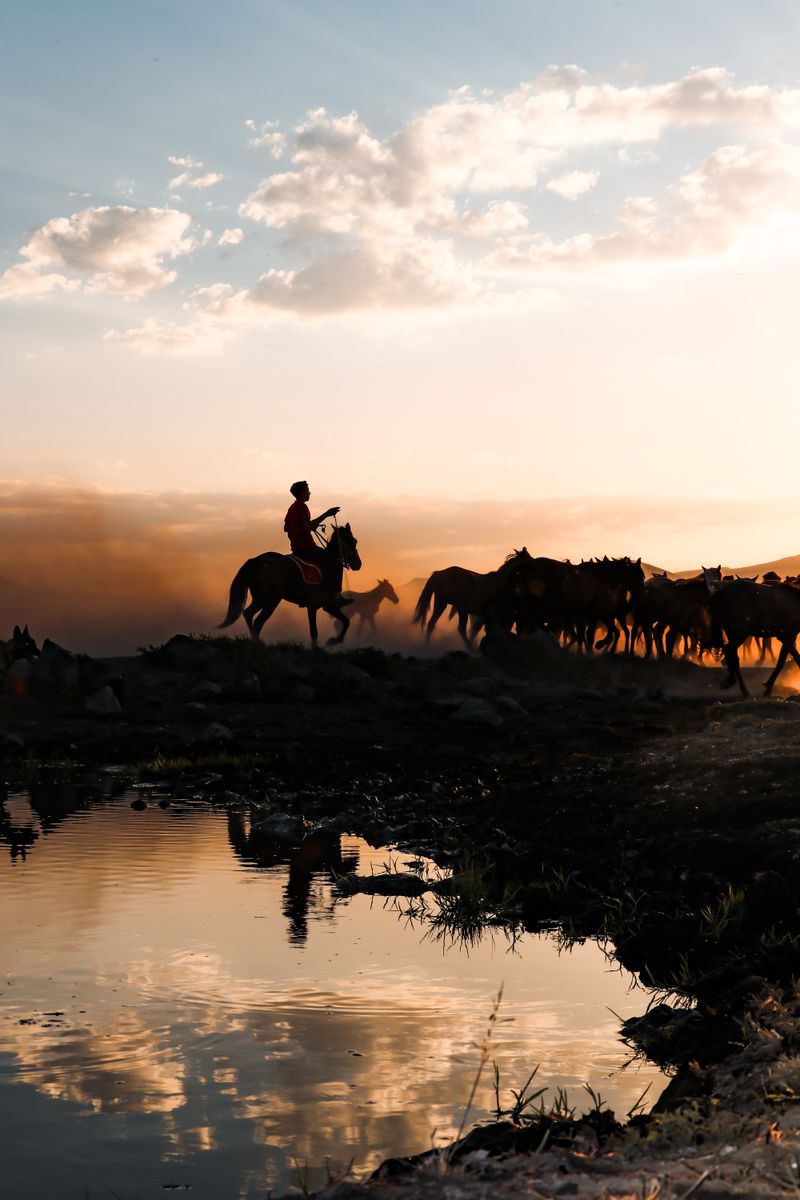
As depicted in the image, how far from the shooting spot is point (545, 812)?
11.5 metres

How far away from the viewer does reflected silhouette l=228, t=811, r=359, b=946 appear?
9266mm

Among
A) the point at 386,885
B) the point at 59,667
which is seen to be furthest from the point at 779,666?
the point at 386,885

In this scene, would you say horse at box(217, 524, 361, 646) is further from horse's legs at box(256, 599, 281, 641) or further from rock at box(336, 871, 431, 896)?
rock at box(336, 871, 431, 896)

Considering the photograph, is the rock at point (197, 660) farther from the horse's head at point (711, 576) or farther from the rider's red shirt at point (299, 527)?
the horse's head at point (711, 576)

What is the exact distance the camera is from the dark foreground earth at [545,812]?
445cm

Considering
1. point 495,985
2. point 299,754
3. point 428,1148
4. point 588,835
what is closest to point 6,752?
point 299,754

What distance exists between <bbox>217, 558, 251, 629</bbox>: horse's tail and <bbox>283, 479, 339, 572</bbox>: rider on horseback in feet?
3.83

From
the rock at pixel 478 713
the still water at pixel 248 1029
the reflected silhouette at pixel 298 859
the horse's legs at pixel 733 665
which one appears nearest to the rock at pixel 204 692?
the rock at pixel 478 713

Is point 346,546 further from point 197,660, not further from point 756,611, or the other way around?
point 756,611

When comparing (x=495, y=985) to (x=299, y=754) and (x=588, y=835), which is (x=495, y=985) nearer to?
(x=588, y=835)

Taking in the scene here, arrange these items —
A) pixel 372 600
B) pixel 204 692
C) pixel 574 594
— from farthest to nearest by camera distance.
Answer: pixel 372 600, pixel 574 594, pixel 204 692

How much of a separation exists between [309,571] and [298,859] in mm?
17158

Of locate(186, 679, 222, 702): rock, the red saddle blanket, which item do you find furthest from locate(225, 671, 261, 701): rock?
the red saddle blanket

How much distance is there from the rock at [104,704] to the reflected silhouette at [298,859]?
30.7 ft
